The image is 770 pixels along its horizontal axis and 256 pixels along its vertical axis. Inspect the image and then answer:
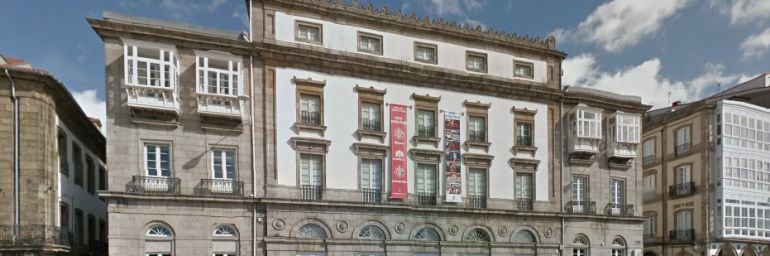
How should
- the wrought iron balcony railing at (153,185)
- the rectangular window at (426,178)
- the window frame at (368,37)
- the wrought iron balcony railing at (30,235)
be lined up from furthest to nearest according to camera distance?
the rectangular window at (426,178) → the window frame at (368,37) → the wrought iron balcony railing at (153,185) → the wrought iron balcony railing at (30,235)

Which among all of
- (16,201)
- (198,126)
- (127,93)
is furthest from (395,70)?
(16,201)

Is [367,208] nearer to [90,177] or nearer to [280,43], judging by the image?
[280,43]

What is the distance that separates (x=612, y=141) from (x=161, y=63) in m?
22.8

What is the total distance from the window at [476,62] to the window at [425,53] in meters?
1.84

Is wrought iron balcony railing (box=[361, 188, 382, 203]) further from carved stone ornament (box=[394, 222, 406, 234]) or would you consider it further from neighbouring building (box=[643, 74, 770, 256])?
neighbouring building (box=[643, 74, 770, 256])

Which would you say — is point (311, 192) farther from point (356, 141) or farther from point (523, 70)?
point (523, 70)

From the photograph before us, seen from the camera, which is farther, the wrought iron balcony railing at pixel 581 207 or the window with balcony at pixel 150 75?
the wrought iron balcony railing at pixel 581 207

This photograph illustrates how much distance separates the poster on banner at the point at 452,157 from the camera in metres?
24.5

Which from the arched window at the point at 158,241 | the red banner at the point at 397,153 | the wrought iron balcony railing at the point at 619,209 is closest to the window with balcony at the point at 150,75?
the arched window at the point at 158,241

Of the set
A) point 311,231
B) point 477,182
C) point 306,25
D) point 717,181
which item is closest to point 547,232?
point 477,182

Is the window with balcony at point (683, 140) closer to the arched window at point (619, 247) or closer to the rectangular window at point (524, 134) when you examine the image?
the arched window at point (619, 247)

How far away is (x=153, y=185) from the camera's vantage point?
19688 millimetres

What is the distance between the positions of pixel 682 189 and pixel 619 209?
992cm

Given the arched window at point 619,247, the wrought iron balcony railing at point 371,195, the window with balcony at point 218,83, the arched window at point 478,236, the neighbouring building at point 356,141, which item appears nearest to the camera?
the neighbouring building at point 356,141
